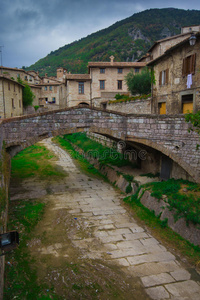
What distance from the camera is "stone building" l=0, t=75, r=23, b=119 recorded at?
1171 inches

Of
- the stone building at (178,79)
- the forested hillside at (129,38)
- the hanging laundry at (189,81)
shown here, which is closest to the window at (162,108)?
the stone building at (178,79)

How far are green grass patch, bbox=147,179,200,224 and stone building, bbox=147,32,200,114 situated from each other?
5.50 m

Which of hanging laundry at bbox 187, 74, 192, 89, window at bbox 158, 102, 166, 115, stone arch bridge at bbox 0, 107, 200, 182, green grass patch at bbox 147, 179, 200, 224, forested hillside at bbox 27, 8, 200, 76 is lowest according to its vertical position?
green grass patch at bbox 147, 179, 200, 224

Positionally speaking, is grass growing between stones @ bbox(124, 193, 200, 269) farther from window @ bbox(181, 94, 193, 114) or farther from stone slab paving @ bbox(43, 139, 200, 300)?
window @ bbox(181, 94, 193, 114)

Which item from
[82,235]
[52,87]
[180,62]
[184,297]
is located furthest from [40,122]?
[52,87]

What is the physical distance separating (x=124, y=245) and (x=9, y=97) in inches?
1174

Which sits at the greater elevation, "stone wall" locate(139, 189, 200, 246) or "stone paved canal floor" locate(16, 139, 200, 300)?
"stone wall" locate(139, 189, 200, 246)

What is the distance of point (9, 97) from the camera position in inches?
1238

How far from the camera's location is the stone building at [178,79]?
1433 cm

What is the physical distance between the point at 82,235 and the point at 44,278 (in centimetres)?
234

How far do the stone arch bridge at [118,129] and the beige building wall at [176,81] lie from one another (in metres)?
5.50

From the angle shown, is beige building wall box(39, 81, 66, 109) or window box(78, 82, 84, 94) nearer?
window box(78, 82, 84, 94)

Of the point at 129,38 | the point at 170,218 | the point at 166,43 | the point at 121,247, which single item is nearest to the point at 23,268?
the point at 121,247

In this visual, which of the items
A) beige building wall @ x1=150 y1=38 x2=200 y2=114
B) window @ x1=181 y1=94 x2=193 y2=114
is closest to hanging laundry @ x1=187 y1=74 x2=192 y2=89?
beige building wall @ x1=150 y1=38 x2=200 y2=114
